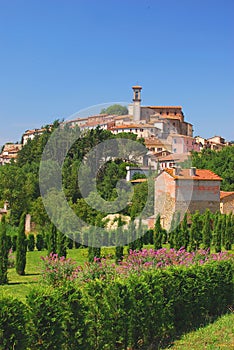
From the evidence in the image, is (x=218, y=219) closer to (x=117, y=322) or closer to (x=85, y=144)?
(x=85, y=144)

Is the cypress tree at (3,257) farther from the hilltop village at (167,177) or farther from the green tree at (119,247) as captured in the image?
the hilltop village at (167,177)

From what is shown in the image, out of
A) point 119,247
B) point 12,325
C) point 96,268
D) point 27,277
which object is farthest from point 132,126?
point 12,325

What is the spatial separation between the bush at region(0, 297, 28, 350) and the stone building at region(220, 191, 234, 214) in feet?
90.5

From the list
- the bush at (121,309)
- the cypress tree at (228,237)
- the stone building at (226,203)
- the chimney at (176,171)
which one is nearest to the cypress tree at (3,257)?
the bush at (121,309)

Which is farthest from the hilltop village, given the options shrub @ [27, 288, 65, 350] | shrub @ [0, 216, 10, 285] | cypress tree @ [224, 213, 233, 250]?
shrub @ [27, 288, 65, 350]

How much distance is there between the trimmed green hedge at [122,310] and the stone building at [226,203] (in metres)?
22.5

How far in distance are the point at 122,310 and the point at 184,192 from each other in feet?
69.9

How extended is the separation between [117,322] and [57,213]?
55.3 ft

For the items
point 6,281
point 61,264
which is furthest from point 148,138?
point 61,264

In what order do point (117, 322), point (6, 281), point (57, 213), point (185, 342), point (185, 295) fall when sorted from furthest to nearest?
point (57, 213)
point (6, 281)
point (185, 295)
point (185, 342)
point (117, 322)

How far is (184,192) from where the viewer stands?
91.6ft

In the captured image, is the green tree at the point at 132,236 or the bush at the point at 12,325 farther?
the green tree at the point at 132,236

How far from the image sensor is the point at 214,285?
379 inches

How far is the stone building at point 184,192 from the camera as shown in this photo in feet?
86.5
